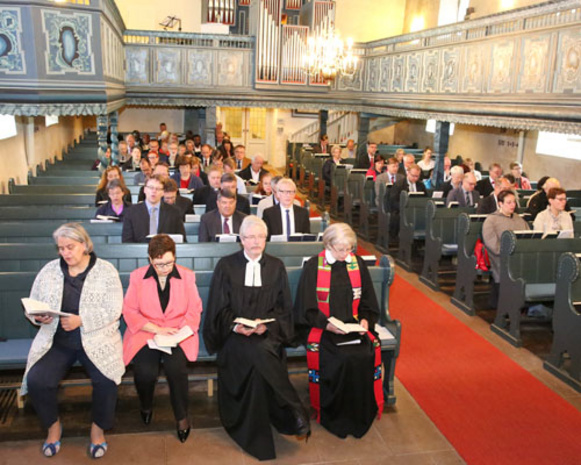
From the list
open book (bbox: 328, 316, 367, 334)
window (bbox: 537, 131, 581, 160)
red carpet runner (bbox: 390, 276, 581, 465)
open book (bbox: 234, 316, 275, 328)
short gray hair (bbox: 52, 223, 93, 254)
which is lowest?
red carpet runner (bbox: 390, 276, 581, 465)

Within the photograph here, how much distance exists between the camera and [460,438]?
460 cm

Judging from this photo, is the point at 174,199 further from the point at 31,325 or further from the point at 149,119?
the point at 149,119

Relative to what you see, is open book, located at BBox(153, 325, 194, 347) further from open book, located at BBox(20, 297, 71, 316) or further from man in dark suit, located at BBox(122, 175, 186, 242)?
man in dark suit, located at BBox(122, 175, 186, 242)

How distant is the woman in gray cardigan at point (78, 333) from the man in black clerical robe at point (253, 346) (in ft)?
2.55

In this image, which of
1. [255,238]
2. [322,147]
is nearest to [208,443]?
[255,238]

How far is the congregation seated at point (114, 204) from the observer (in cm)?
679

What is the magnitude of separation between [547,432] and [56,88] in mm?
6911

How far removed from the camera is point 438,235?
8500 millimetres

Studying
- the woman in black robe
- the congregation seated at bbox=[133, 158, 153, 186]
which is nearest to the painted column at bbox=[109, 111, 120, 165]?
the congregation seated at bbox=[133, 158, 153, 186]

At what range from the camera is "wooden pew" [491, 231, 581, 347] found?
6.54 metres

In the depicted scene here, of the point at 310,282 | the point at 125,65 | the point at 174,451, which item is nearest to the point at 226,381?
the point at 174,451

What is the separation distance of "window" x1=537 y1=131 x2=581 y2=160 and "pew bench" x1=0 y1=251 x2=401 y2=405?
9.46 m

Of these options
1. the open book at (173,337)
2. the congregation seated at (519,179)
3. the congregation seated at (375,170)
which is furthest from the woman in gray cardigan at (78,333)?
the congregation seated at (519,179)

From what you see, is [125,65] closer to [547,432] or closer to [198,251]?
[198,251]
